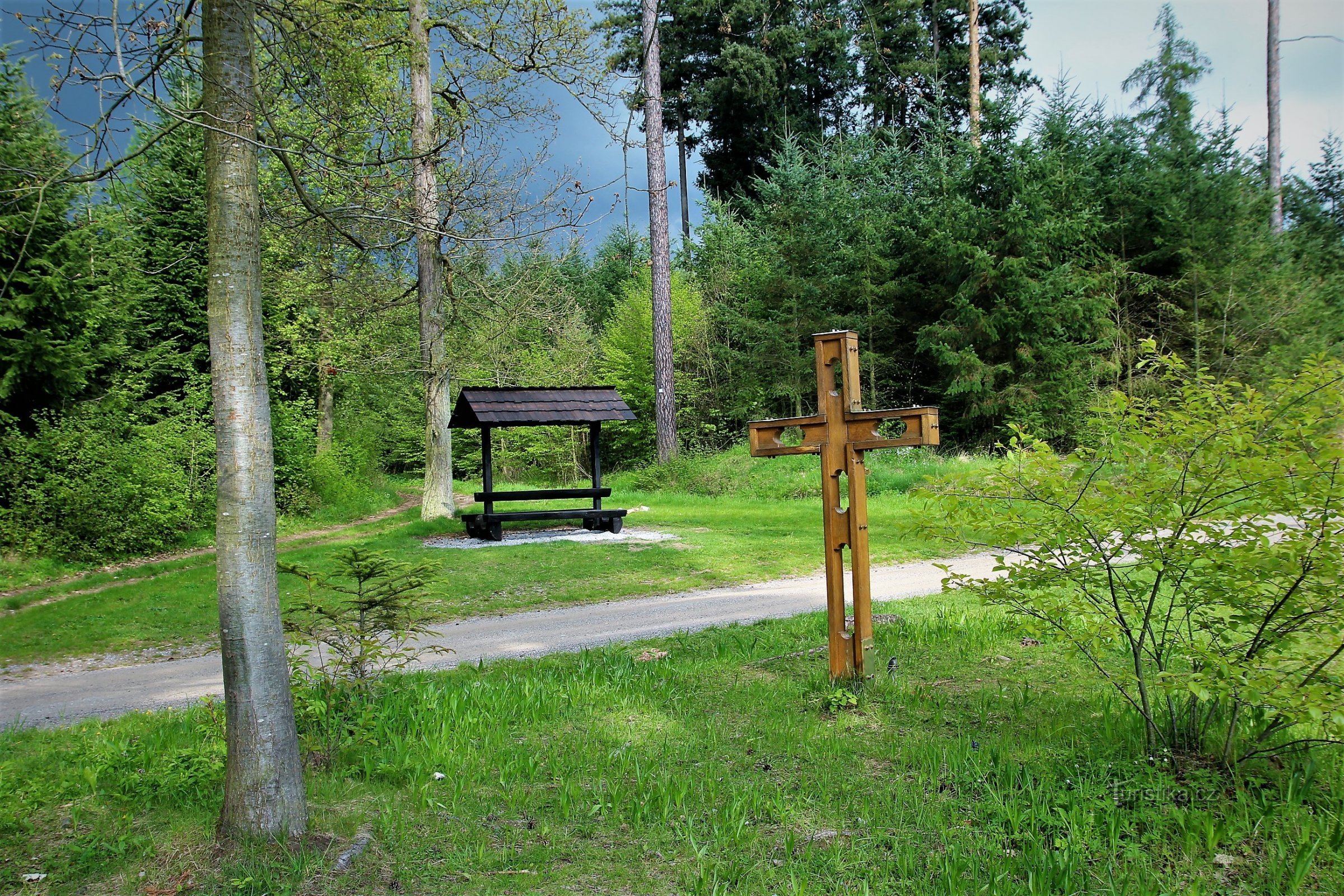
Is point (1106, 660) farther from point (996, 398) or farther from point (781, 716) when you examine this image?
point (996, 398)

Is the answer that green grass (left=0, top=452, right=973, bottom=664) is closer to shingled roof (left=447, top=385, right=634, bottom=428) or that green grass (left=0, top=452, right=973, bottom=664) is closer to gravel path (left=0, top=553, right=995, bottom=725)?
gravel path (left=0, top=553, right=995, bottom=725)

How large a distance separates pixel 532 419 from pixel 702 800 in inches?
420

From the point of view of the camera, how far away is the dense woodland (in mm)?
6949

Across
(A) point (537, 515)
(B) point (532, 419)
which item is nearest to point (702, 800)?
(A) point (537, 515)

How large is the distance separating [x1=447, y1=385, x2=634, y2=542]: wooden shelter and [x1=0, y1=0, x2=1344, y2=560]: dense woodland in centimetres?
130

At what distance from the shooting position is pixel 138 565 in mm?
12242

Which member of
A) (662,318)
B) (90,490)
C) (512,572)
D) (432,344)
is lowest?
(512,572)

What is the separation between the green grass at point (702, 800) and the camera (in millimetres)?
2947

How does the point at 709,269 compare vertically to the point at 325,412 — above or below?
above

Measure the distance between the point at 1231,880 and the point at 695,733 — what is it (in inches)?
93.9

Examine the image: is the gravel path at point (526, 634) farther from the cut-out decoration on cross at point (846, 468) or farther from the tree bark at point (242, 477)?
the cut-out decoration on cross at point (846, 468)

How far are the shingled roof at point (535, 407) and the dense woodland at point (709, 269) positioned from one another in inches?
47.3

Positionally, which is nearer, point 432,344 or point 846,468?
point 846,468

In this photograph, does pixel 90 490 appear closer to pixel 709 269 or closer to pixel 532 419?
pixel 532 419
